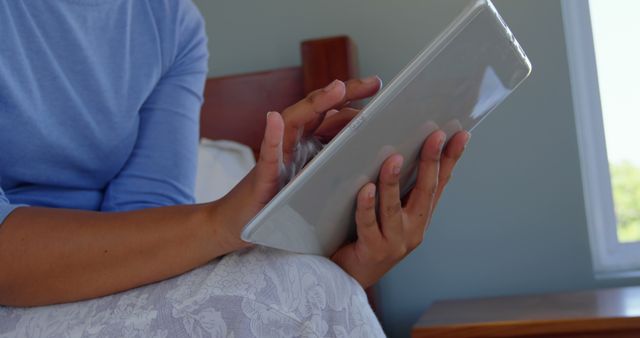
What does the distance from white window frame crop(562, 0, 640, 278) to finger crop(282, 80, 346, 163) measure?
56.7 inches

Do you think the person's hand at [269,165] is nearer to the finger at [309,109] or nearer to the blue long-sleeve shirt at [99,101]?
the finger at [309,109]

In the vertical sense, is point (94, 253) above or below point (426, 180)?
below

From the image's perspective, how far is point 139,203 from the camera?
3.25ft

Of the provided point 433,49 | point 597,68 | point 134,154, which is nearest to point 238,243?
point 433,49

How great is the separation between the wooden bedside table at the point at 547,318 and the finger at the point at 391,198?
0.82 meters

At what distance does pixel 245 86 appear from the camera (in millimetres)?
2078

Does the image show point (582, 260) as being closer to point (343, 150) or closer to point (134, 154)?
Result: point (134, 154)

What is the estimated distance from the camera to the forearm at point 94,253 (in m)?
0.67

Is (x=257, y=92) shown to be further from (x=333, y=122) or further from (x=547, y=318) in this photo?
(x=333, y=122)

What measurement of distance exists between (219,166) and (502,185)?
2.28ft

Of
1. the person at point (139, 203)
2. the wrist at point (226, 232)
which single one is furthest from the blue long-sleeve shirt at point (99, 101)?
the wrist at point (226, 232)

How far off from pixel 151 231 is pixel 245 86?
4.67 ft

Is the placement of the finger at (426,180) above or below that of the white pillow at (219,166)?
above

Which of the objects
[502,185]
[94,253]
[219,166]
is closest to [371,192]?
[94,253]
